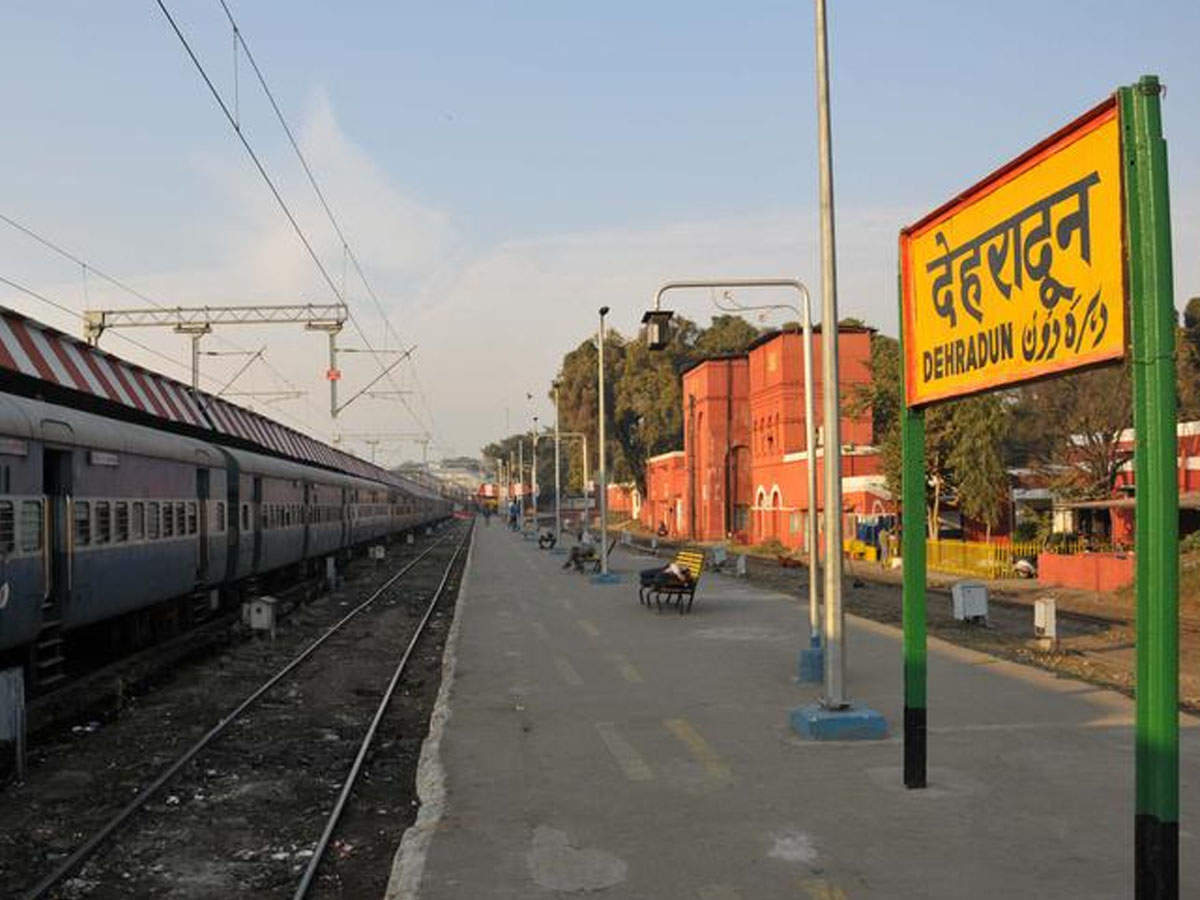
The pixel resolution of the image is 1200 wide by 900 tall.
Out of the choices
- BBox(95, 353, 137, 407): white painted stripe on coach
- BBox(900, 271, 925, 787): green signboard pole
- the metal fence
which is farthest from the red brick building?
BBox(900, 271, 925, 787): green signboard pole

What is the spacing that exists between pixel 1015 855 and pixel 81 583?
32.8ft

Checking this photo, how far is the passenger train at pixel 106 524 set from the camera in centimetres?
1034

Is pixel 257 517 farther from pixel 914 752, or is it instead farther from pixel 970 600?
pixel 914 752

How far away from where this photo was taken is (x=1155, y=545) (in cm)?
427

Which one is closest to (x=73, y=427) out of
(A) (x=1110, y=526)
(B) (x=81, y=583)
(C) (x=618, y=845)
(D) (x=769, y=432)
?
(B) (x=81, y=583)

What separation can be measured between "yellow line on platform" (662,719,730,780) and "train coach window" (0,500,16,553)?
6.29 m

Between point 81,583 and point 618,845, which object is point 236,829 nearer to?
point 618,845

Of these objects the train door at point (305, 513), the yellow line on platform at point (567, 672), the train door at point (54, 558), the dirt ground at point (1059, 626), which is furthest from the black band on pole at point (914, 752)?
the train door at point (305, 513)

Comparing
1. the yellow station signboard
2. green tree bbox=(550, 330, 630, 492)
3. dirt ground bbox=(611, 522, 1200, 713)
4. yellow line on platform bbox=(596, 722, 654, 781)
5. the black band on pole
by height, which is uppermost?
green tree bbox=(550, 330, 630, 492)

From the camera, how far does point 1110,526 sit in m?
36.8

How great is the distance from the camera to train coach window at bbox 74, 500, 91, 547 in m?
11.9

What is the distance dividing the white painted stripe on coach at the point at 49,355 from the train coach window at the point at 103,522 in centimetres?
617

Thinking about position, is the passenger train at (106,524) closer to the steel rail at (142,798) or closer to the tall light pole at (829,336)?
the steel rail at (142,798)

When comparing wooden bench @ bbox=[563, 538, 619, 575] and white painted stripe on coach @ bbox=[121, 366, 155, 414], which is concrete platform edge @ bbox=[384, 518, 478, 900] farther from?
wooden bench @ bbox=[563, 538, 619, 575]
